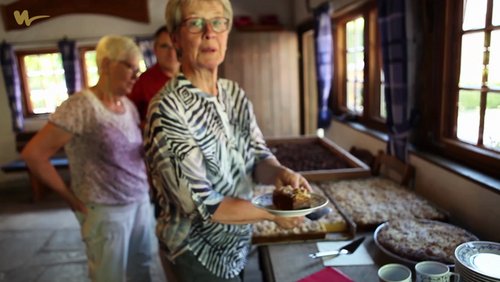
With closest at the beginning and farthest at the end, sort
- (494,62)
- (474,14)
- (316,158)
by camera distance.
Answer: (494,62) → (474,14) → (316,158)

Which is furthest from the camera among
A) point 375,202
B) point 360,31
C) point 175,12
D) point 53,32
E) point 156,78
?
point 360,31

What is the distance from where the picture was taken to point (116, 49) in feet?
4.42

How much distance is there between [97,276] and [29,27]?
42.7 inches

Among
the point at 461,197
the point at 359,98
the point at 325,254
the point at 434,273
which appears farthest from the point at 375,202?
the point at 359,98

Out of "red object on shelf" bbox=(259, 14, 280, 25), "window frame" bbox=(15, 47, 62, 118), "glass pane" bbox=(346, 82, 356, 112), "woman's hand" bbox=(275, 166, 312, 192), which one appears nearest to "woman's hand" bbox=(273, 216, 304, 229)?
"woman's hand" bbox=(275, 166, 312, 192)

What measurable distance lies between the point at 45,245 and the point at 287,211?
2.49 meters

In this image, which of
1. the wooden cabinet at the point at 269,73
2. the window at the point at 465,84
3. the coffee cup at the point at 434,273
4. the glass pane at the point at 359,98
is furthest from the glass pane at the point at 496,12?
the wooden cabinet at the point at 269,73

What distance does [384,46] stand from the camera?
1867mm

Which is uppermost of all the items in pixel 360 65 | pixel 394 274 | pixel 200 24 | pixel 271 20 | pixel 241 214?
pixel 271 20

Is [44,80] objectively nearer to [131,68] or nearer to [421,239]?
[131,68]

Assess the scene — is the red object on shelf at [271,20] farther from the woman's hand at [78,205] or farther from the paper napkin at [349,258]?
the paper napkin at [349,258]

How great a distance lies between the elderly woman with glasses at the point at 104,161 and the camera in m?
1.30

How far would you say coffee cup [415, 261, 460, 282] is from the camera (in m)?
0.78

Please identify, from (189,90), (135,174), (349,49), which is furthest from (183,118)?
(349,49)
